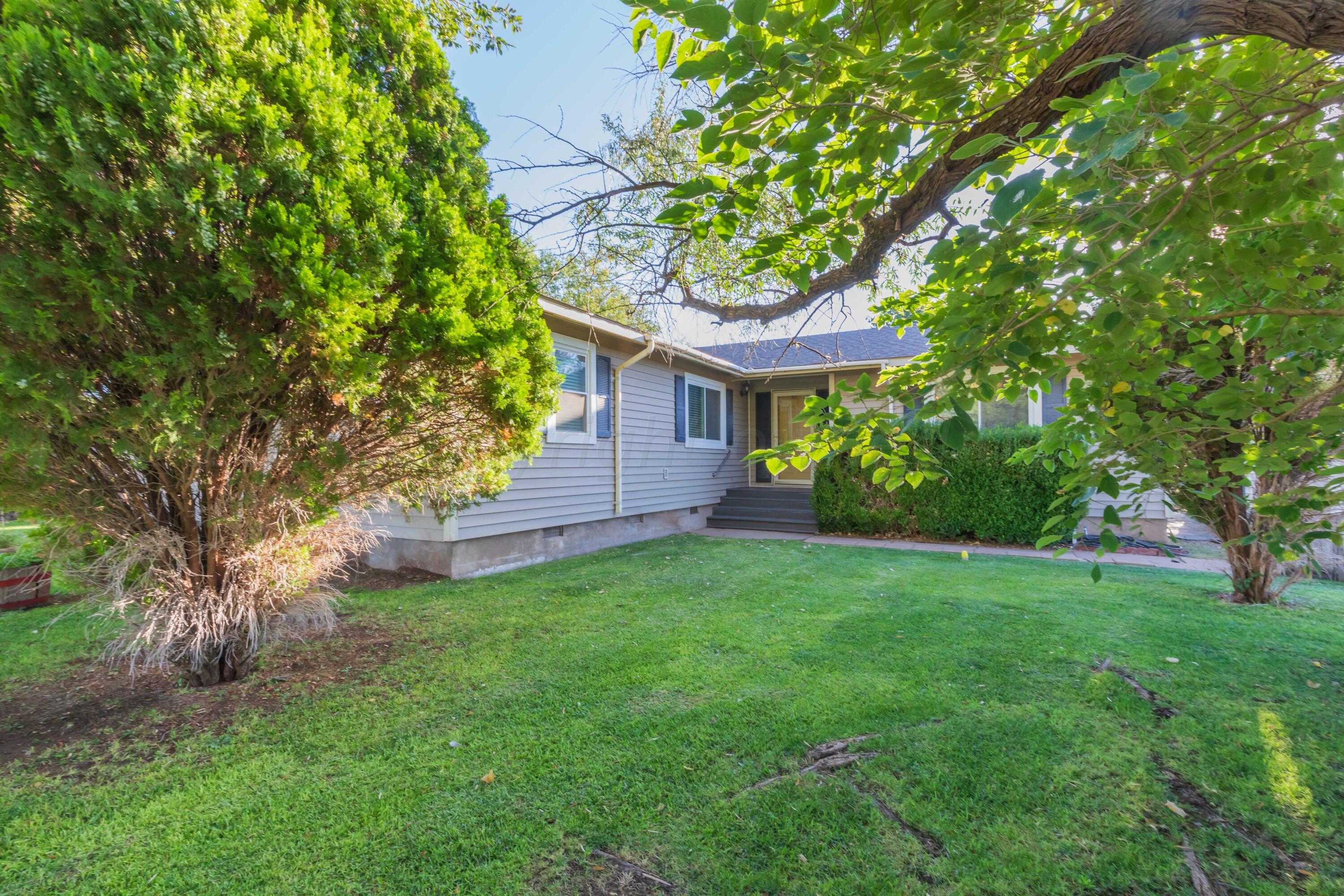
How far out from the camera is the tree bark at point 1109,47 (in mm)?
1210

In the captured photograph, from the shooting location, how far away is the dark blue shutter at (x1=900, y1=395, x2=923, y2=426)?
1.71 metres

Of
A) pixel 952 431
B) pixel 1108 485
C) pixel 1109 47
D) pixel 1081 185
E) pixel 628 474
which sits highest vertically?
pixel 1109 47

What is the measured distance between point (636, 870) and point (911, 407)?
1847mm

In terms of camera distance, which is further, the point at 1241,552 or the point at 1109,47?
the point at 1241,552

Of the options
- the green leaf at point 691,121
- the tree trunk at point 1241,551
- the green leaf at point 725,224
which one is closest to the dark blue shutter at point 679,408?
the tree trunk at point 1241,551

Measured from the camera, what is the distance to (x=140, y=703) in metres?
3.12

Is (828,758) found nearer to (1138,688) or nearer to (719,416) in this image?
(1138,688)

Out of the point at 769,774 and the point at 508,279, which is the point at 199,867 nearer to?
the point at 769,774

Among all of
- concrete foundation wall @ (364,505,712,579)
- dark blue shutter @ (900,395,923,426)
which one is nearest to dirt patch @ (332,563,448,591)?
concrete foundation wall @ (364,505,712,579)

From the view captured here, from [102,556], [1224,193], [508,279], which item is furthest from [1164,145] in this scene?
[102,556]

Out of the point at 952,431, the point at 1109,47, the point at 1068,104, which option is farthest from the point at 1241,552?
the point at 1068,104

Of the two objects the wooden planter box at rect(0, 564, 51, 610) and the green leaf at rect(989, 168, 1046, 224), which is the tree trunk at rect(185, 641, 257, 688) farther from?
the green leaf at rect(989, 168, 1046, 224)

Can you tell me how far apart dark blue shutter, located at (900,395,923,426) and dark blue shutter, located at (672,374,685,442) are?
8228 mm

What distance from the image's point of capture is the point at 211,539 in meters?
3.16
